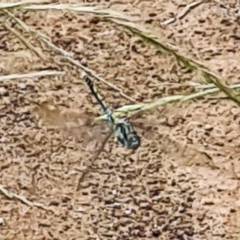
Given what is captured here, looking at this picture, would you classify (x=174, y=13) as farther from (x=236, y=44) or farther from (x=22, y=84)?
(x=22, y=84)

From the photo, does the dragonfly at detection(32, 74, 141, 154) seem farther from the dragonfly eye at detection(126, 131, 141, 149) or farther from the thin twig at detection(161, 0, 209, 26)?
the thin twig at detection(161, 0, 209, 26)

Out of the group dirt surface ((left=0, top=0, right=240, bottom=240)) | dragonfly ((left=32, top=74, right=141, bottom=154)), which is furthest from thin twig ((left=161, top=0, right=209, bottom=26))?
dragonfly ((left=32, top=74, right=141, bottom=154))

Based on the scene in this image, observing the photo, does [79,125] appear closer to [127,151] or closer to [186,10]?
[127,151]

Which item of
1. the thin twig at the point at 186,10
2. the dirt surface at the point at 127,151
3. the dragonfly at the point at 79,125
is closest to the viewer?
the dirt surface at the point at 127,151

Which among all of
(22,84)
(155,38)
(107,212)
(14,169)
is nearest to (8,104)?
(22,84)

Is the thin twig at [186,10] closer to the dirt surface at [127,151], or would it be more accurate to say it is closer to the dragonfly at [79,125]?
the dirt surface at [127,151]

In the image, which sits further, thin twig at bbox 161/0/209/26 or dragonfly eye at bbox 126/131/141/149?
thin twig at bbox 161/0/209/26

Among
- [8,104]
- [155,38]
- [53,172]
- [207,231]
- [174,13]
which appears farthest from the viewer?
[174,13]

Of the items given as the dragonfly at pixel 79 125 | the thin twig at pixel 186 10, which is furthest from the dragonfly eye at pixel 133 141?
the thin twig at pixel 186 10
